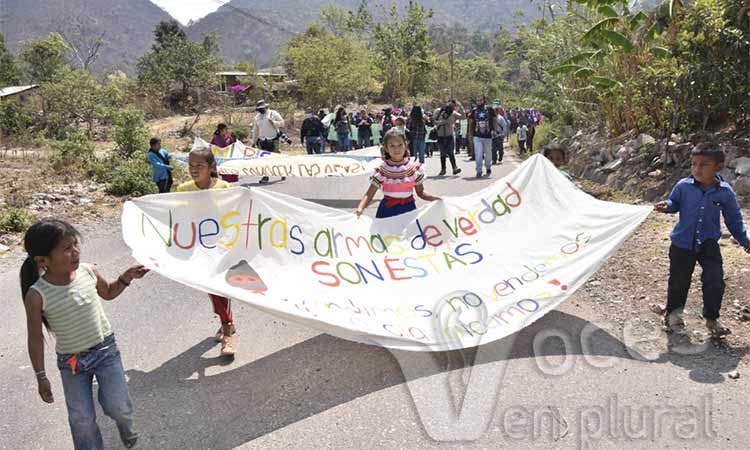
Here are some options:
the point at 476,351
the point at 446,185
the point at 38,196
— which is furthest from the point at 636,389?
the point at 38,196

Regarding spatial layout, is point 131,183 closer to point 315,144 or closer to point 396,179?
point 315,144

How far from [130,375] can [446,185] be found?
9.11 meters

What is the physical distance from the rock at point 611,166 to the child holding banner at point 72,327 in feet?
34.6

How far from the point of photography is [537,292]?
488cm

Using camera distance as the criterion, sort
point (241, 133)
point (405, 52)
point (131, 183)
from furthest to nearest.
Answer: point (405, 52), point (241, 133), point (131, 183)

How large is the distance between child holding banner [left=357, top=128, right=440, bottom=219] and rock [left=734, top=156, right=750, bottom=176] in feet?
18.3

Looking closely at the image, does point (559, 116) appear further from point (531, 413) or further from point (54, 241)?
point (54, 241)

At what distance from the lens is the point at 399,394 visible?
413 cm

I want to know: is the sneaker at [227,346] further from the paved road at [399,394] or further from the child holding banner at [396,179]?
the child holding banner at [396,179]

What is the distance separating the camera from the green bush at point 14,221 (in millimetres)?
9867

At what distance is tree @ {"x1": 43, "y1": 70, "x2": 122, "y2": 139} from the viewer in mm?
29062

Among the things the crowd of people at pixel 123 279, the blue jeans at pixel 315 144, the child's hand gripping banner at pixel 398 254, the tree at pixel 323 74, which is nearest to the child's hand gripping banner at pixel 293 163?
the blue jeans at pixel 315 144

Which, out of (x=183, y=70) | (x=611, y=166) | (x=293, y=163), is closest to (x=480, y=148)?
(x=611, y=166)

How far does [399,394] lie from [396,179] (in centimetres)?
242
